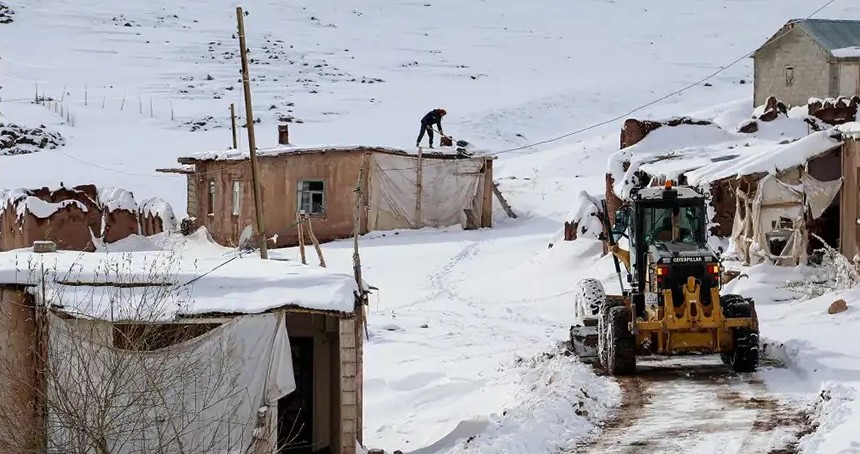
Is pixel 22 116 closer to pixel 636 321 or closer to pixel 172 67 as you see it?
pixel 172 67

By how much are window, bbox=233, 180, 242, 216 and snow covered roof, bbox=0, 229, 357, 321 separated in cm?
2072

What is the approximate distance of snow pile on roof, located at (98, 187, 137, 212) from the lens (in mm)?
31812

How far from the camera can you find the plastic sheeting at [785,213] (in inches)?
802

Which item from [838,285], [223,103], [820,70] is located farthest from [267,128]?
[838,285]

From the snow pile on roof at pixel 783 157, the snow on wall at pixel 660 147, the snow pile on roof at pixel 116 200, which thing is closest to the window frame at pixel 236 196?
the snow pile on roof at pixel 116 200

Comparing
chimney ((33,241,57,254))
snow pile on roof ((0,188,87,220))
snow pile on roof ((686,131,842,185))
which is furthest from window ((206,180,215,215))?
chimney ((33,241,57,254))

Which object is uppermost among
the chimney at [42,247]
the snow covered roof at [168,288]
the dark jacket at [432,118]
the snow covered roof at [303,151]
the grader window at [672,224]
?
the dark jacket at [432,118]

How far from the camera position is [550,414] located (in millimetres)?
12469

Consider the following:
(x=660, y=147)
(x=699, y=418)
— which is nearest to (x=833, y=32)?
(x=660, y=147)

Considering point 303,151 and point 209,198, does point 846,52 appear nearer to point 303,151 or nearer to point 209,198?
point 303,151

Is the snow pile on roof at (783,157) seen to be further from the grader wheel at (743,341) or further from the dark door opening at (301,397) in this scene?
the dark door opening at (301,397)

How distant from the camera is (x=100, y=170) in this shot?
150ft

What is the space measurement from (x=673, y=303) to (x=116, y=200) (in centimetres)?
2103

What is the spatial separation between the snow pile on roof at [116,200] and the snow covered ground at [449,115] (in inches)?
238
